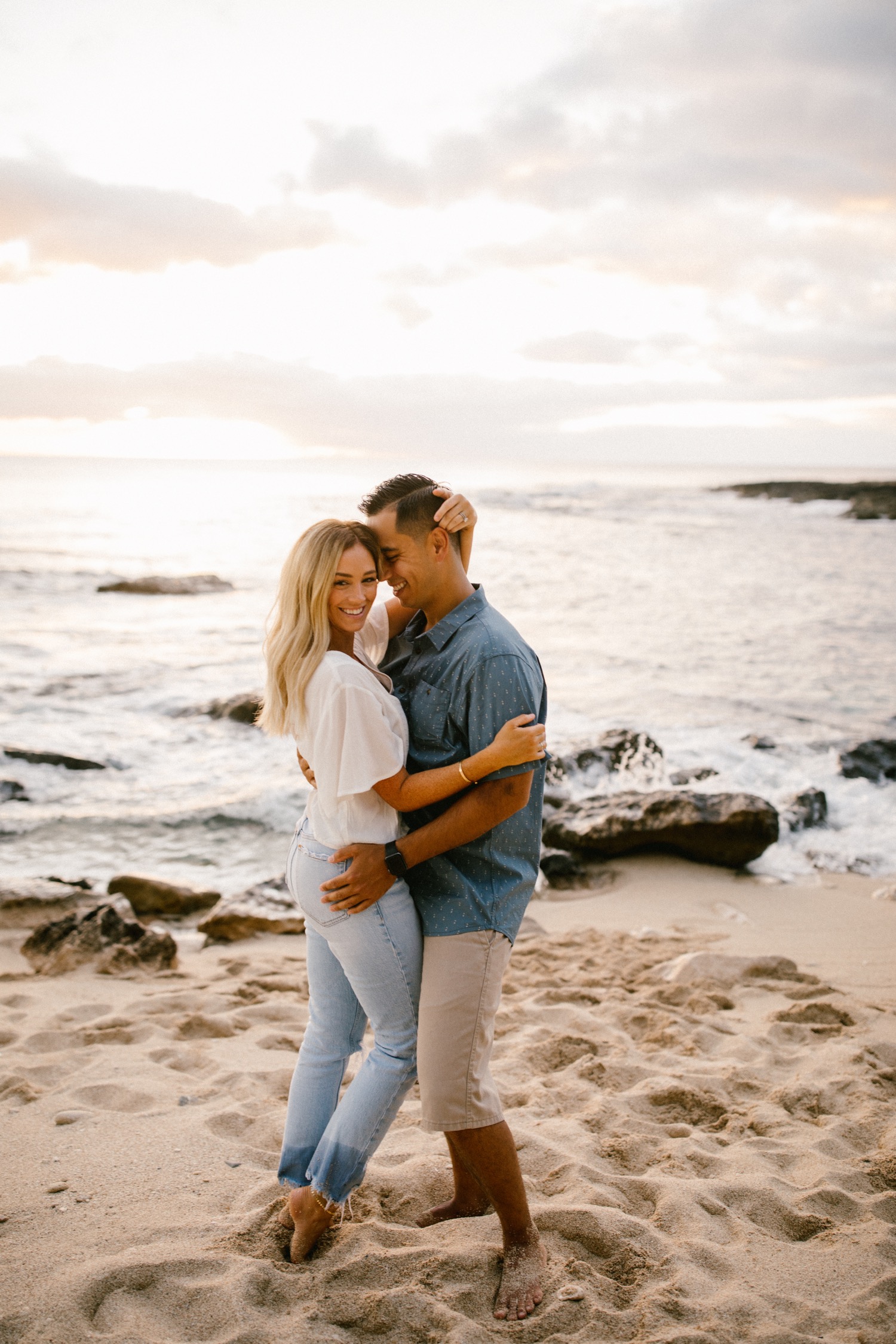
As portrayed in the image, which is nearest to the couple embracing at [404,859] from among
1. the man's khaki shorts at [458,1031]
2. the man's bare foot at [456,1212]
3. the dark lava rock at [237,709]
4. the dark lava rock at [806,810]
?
the man's khaki shorts at [458,1031]

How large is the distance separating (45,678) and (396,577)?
11576mm

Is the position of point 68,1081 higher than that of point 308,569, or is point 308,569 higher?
point 308,569

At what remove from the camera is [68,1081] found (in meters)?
3.97

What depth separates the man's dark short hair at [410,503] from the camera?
3.03 m

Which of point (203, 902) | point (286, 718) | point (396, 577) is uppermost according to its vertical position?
point (396, 577)

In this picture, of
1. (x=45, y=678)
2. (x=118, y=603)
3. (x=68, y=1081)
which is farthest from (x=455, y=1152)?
(x=118, y=603)

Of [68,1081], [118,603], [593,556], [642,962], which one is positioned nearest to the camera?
[68,1081]

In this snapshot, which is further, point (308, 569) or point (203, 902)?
point (203, 902)

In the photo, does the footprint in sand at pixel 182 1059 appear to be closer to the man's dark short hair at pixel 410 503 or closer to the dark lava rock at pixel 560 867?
the man's dark short hair at pixel 410 503

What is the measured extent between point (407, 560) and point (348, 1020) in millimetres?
1544

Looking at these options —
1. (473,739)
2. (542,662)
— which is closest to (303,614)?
(473,739)

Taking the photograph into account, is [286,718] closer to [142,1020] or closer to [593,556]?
[142,1020]

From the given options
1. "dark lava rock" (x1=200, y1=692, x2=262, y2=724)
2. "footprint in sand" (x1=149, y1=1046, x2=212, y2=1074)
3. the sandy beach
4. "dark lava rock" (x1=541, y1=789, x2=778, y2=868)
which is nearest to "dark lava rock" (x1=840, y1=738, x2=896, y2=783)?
"dark lava rock" (x1=541, y1=789, x2=778, y2=868)

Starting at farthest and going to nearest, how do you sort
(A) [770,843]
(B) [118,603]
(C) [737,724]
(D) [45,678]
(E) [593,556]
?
1. (E) [593,556]
2. (B) [118,603]
3. (D) [45,678]
4. (C) [737,724]
5. (A) [770,843]
